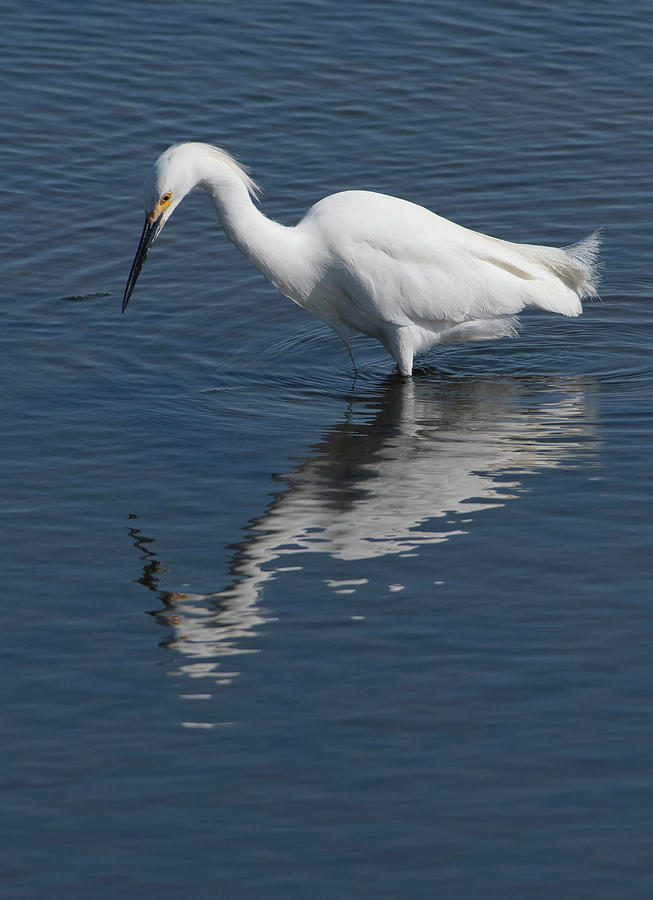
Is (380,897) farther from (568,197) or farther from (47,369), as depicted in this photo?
(568,197)

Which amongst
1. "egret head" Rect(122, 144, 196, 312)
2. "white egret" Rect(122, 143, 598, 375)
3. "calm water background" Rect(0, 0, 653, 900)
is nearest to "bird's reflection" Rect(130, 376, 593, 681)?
"calm water background" Rect(0, 0, 653, 900)

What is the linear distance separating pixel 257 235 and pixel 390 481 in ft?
6.25

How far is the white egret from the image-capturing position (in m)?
9.20

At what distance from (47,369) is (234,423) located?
152cm

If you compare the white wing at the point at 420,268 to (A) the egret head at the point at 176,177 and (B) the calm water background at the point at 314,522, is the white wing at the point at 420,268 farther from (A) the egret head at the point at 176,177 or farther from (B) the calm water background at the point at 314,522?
(A) the egret head at the point at 176,177

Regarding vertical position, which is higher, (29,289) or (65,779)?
(29,289)

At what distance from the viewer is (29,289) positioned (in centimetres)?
1117

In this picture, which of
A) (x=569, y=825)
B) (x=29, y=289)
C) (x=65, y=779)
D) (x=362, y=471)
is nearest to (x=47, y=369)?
(x=29, y=289)

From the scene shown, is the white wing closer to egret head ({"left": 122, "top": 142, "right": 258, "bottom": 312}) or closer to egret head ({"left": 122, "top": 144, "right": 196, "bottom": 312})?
egret head ({"left": 122, "top": 142, "right": 258, "bottom": 312})

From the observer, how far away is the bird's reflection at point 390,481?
273 inches

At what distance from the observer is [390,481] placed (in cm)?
837

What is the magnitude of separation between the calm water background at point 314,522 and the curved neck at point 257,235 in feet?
2.59

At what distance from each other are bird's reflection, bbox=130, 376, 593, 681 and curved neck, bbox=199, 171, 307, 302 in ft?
3.11

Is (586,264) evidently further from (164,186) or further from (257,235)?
(164,186)
